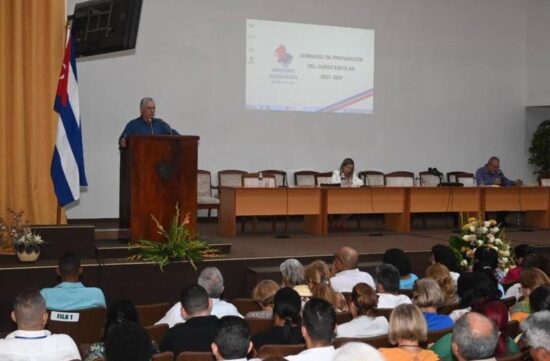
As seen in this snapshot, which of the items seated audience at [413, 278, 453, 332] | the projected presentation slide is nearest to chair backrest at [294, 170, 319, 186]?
the projected presentation slide

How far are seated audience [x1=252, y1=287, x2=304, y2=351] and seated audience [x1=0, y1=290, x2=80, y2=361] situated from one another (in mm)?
969

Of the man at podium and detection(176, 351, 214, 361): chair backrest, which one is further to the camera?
the man at podium

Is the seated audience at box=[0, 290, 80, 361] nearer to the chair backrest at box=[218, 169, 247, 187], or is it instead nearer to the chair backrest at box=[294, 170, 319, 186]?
the chair backrest at box=[218, 169, 247, 187]

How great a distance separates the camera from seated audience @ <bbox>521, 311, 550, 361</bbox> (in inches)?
121

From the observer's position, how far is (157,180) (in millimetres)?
7012

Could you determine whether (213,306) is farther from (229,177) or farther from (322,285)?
(229,177)

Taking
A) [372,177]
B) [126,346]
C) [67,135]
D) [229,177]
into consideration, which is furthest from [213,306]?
[372,177]

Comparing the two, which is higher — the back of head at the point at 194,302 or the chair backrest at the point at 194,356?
the back of head at the point at 194,302

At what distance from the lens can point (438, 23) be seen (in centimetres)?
1332

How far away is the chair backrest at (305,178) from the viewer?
11852 millimetres

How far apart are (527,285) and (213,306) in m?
2.09

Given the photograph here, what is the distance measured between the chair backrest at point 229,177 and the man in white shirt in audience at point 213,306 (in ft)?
21.4

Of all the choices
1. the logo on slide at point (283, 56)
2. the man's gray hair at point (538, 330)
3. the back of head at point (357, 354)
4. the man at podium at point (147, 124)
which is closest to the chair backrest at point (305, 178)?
the logo on slide at point (283, 56)

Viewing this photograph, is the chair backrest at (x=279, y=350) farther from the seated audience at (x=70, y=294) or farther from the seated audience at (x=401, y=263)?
the seated audience at (x=401, y=263)
